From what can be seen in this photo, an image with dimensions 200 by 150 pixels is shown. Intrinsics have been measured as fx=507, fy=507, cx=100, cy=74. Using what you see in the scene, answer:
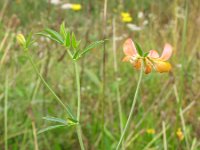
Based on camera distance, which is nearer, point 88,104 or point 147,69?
point 147,69

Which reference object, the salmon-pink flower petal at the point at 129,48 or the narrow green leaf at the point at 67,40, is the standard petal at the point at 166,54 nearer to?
the salmon-pink flower petal at the point at 129,48

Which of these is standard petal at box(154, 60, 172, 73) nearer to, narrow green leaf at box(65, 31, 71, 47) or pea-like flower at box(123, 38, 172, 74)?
pea-like flower at box(123, 38, 172, 74)

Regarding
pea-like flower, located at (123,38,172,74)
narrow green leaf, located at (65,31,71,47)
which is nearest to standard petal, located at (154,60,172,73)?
pea-like flower, located at (123,38,172,74)

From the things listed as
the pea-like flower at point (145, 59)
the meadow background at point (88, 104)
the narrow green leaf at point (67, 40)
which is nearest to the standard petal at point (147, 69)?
the pea-like flower at point (145, 59)

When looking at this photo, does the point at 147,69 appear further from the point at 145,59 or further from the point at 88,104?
the point at 88,104

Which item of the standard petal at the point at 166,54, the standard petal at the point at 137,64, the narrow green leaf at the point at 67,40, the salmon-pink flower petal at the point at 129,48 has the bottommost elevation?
the standard petal at the point at 137,64

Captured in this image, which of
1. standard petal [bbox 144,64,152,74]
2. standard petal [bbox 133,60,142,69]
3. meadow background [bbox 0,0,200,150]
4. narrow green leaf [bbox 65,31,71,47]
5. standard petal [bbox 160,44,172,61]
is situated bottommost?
meadow background [bbox 0,0,200,150]

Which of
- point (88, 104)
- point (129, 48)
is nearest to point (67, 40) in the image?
point (129, 48)

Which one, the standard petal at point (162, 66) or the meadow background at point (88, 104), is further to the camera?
the meadow background at point (88, 104)
